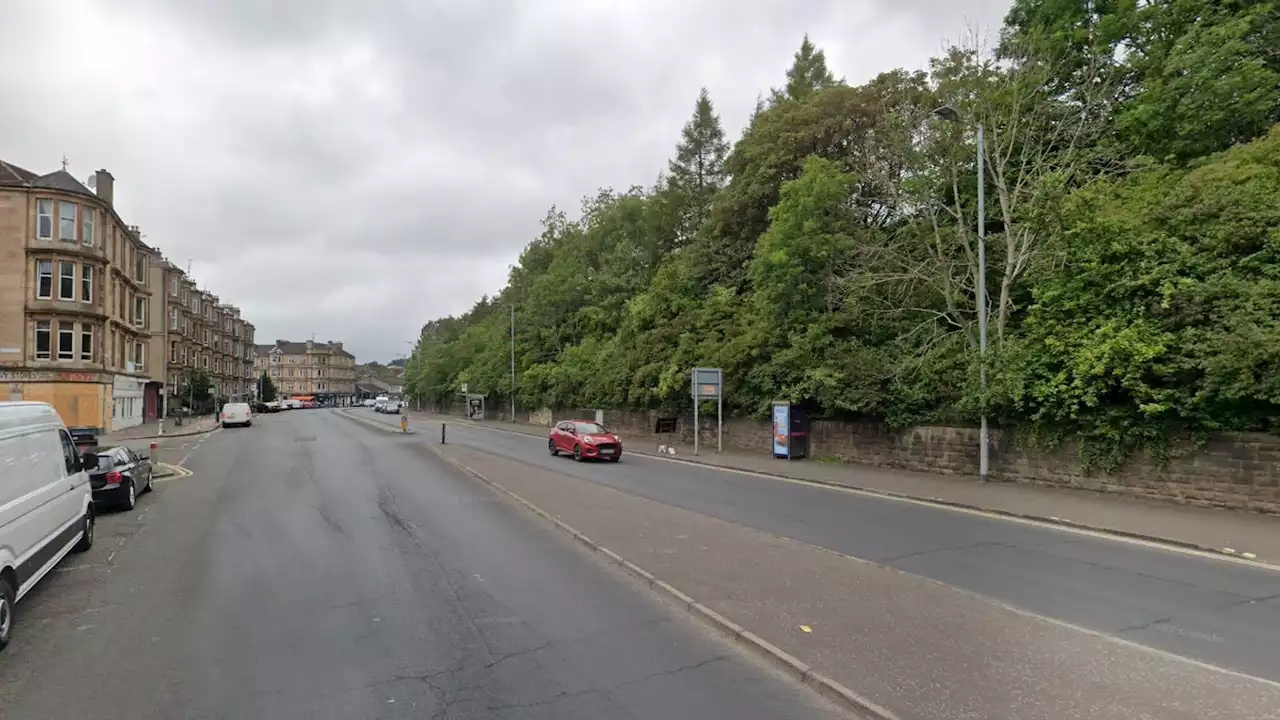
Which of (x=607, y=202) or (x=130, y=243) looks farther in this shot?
(x=607, y=202)

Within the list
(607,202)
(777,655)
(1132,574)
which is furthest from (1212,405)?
(607,202)

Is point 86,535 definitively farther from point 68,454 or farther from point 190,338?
point 190,338

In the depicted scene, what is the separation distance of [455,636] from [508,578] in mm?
1810

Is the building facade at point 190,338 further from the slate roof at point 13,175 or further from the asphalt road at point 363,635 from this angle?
the asphalt road at point 363,635

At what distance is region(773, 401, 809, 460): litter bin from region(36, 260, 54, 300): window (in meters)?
38.0

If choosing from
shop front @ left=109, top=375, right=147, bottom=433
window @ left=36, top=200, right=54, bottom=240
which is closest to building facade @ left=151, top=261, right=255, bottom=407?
shop front @ left=109, top=375, right=147, bottom=433

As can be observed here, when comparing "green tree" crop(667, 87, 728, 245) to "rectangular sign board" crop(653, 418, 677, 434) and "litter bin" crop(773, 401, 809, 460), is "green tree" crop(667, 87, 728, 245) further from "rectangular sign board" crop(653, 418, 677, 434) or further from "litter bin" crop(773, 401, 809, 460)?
"litter bin" crop(773, 401, 809, 460)

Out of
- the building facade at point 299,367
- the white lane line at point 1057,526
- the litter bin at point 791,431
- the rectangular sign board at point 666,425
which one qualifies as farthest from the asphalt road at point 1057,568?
the building facade at point 299,367

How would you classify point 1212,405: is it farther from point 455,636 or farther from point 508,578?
point 455,636

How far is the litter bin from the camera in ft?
73.4

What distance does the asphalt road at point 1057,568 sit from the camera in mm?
5941

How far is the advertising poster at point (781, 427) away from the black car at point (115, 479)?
678 inches

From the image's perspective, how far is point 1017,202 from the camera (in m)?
17.8

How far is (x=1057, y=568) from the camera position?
27.2ft
